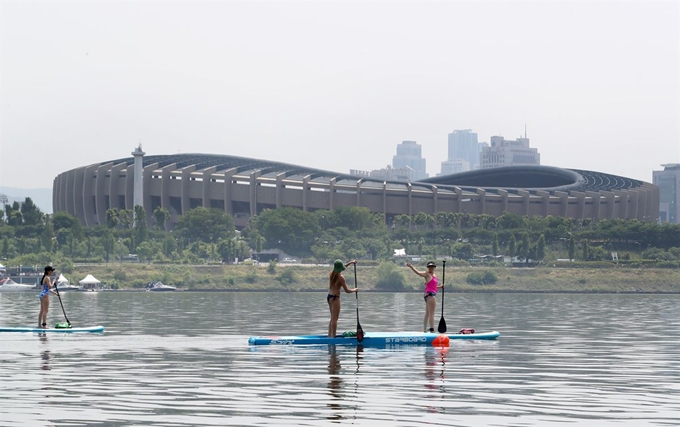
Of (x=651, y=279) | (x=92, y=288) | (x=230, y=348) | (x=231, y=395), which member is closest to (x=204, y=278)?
(x=92, y=288)

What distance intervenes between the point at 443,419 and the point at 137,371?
10265mm

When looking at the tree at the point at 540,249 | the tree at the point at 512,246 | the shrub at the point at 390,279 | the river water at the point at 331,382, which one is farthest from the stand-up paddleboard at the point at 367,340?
the tree at the point at 512,246

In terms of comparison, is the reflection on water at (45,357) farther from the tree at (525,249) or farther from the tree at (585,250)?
the tree at (585,250)

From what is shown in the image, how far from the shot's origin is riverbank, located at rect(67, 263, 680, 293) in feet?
551

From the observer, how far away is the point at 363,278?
17475 centimetres

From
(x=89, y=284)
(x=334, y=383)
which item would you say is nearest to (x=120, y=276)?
(x=89, y=284)

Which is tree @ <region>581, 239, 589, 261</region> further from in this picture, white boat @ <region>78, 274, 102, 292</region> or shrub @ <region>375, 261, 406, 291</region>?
white boat @ <region>78, 274, 102, 292</region>

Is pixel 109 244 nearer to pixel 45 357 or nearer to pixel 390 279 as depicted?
pixel 390 279

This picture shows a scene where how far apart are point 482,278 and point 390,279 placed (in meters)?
12.8

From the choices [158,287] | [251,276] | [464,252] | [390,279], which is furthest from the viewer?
[464,252]

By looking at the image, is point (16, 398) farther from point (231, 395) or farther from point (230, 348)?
point (230, 348)

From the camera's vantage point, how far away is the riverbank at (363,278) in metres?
168

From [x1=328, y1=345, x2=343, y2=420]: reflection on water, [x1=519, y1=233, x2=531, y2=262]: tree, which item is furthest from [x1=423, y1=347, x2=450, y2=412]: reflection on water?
[x1=519, y1=233, x2=531, y2=262]: tree

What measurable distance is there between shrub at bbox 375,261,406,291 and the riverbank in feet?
2.88
